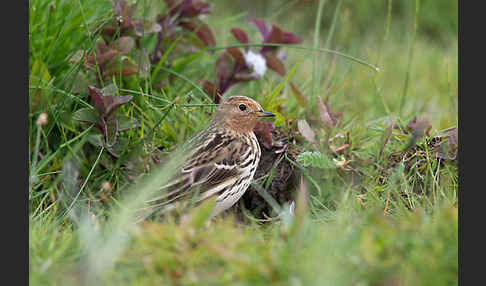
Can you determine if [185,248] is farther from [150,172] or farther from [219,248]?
[150,172]

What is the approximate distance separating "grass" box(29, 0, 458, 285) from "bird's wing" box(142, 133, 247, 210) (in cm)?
20

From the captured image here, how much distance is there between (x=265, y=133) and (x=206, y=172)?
2.24 ft

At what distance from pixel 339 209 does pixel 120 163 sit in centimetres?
161

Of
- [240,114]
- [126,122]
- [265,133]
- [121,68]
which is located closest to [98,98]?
[126,122]

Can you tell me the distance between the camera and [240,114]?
4.18 m

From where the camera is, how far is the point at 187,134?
443 centimetres

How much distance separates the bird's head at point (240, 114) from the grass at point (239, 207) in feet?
0.78

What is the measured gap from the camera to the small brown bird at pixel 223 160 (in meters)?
3.71

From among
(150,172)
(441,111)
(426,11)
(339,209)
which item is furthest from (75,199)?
(426,11)

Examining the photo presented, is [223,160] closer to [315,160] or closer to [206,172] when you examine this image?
[206,172]

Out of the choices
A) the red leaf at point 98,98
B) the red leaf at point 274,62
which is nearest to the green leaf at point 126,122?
the red leaf at point 98,98

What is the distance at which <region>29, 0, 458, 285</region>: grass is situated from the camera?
2.56 m

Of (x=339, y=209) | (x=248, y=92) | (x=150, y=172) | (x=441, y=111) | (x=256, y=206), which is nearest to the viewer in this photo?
(x=339, y=209)

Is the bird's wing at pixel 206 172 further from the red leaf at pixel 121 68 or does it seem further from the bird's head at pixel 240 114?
the red leaf at pixel 121 68
